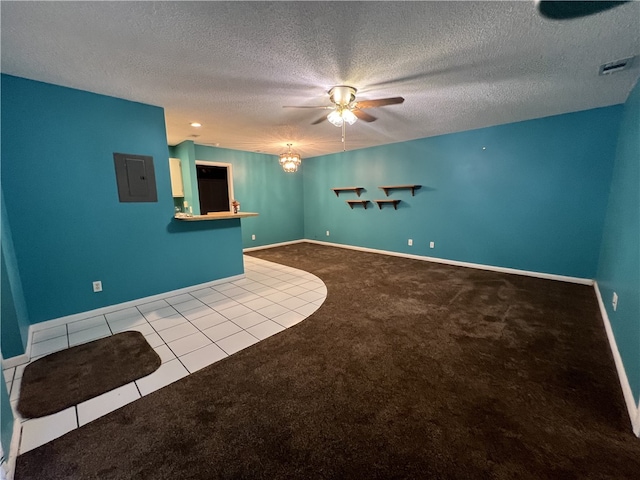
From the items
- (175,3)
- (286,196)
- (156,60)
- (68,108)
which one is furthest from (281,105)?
(286,196)

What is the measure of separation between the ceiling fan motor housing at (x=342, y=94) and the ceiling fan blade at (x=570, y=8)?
1.45 metres

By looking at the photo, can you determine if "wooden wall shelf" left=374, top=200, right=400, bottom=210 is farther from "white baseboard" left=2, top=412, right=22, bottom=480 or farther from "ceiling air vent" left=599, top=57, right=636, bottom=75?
"white baseboard" left=2, top=412, right=22, bottom=480

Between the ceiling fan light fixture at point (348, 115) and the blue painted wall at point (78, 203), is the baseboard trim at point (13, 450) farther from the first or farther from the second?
the ceiling fan light fixture at point (348, 115)

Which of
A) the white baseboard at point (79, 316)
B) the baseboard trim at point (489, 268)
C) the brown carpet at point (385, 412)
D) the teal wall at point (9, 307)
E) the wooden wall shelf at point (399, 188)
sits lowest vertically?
the brown carpet at point (385, 412)

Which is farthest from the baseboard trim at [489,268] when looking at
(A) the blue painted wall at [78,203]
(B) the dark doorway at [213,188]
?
(A) the blue painted wall at [78,203]

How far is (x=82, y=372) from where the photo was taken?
6.41 ft

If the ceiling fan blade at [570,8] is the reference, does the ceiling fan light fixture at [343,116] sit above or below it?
below

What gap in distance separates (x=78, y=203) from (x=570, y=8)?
422cm

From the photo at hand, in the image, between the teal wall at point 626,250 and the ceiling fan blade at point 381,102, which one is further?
the ceiling fan blade at point 381,102

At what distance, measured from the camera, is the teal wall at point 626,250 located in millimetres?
1703

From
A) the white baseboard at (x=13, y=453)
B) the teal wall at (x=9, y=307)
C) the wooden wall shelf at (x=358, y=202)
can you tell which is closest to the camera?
the white baseboard at (x=13, y=453)

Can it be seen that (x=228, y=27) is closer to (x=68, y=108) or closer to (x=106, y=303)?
(x=68, y=108)

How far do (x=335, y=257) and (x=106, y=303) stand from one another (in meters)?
3.78

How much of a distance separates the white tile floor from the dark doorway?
2785mm
